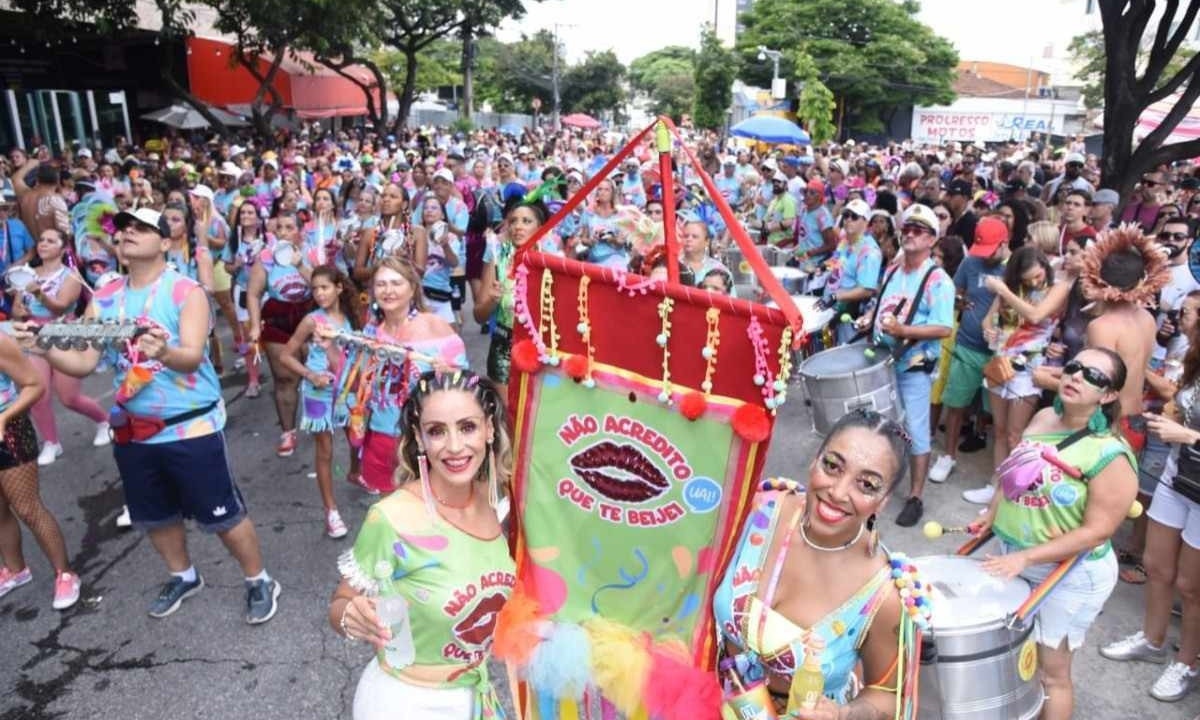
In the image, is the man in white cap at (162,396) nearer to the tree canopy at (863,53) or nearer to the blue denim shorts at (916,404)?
the blue denim shorts at (916,404)

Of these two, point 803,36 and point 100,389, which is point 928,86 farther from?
point 100,389

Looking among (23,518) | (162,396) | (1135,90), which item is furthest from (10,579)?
(1135,90)

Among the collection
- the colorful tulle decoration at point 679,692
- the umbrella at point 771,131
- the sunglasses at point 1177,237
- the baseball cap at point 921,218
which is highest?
the umbrella at point 771,131

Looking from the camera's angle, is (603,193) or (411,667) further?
(603,193)

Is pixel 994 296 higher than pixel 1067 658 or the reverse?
higher

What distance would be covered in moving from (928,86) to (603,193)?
39.3 metres

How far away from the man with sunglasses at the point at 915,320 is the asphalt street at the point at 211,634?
2.17ft

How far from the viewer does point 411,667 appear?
2.29 m

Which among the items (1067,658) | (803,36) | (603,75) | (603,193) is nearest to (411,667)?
(1067,658)

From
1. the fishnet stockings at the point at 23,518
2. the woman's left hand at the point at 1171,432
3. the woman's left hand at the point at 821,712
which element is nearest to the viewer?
the woman's left hand at the point at 821,712

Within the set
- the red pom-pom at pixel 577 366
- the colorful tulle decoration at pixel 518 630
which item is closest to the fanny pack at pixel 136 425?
the colorful tulle decoration at pixel 518 630

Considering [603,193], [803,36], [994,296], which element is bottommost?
[994,296]

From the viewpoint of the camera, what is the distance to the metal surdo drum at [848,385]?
436cm

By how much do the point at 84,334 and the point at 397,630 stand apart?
6.98 ft
